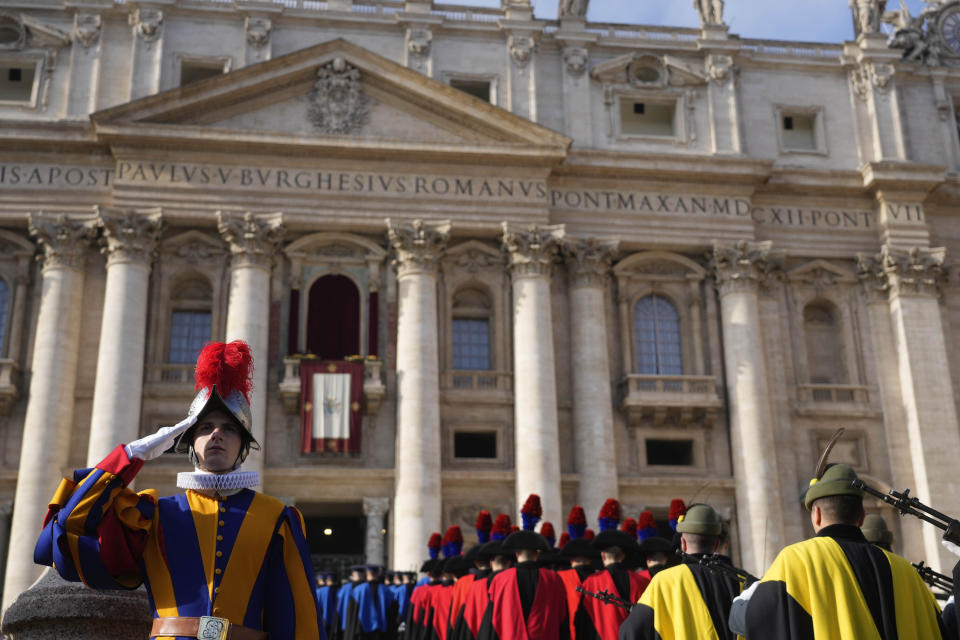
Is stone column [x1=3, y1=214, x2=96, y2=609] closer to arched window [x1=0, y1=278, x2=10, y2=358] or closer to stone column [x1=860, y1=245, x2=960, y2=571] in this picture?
arched window [x1=0, y1=278, x2=10, y2=358]

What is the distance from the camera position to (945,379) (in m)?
30.5

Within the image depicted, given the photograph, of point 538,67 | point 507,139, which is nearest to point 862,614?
point 507,139

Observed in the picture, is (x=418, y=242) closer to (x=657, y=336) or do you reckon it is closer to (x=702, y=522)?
(x=657, y=336)

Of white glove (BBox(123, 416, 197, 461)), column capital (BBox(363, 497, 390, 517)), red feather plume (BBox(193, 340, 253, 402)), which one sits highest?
column capital (BBox(363, 497, 390, 517))

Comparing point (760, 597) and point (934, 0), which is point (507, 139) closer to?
point (934, 0)

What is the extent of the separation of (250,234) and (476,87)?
877 cm

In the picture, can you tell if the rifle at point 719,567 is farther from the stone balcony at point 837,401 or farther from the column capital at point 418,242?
the stone balcony at point 837,401

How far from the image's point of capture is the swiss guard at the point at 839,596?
528 centimetres

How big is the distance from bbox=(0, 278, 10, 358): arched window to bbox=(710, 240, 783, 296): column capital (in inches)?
778

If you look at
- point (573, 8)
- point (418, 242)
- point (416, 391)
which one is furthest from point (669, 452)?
point (573, 8)

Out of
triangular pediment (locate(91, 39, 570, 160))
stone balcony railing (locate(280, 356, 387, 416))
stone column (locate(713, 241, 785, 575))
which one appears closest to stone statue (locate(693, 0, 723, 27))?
triangular pediment (locate(91, 39, 570, 160))

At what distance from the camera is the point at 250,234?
28875 mm

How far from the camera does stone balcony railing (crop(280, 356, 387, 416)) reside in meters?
28.2

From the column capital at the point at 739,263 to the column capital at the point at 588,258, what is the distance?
310cm
